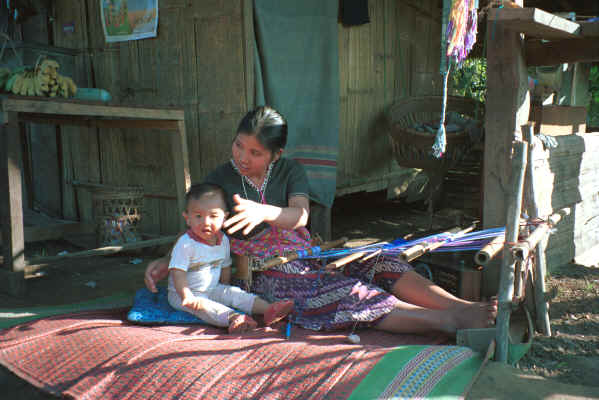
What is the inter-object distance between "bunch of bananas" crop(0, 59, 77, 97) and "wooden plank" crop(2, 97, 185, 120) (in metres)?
0.44

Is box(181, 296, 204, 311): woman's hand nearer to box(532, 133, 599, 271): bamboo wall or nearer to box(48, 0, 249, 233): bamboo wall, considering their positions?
box(48, 0, 249, 233): bamboo wall

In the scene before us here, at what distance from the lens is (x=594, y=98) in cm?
1070

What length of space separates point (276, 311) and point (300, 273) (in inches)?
12.9

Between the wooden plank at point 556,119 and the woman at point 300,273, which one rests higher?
the wooden plank at point 556,119

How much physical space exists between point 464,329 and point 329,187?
2.62 m

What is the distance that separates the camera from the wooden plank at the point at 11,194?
3270mm

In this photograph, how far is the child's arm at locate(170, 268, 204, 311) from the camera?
228cm

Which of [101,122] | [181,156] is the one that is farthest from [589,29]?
[101,122]

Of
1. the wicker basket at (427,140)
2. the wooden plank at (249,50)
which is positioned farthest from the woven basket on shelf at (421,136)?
the wooden plank at (249,50)

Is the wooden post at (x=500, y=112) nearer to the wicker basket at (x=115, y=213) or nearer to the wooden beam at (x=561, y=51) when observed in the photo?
the wooden beam at (x=561, y=51)

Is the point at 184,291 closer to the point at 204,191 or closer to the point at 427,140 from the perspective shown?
the point at 204,191

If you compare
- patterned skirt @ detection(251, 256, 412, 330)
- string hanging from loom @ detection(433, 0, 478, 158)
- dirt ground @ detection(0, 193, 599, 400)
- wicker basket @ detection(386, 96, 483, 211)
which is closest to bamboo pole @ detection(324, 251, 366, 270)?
patterned skirt @ detection(251, 256, 412, 330)

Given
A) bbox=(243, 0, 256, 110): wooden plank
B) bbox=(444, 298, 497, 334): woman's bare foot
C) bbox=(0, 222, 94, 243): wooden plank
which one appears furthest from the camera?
bbox=(0, 222, 94, 243): wooden plank

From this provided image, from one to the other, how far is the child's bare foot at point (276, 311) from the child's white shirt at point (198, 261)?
0.37 meters
